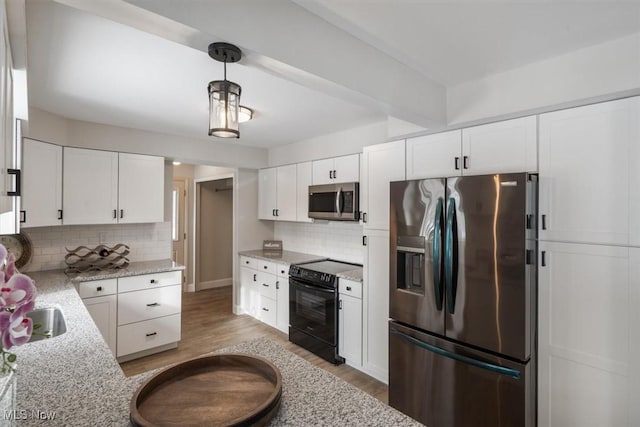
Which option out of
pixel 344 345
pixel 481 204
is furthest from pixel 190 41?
pixel 344 345

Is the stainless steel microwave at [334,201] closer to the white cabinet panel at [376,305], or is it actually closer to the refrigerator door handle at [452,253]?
the white cabinet panel at [376,305]

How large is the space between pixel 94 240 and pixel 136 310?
0.99m

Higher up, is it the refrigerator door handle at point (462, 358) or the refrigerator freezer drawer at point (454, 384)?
the refrigerator door handle at point (462, 358)

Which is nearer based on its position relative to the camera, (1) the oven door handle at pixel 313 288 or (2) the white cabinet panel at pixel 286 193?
(1) the oven door handle at pixel 313 288

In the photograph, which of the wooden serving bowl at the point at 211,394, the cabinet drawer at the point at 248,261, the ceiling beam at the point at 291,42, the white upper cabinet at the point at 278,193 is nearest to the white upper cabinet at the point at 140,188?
the cabinet drawer at the point at 248,261

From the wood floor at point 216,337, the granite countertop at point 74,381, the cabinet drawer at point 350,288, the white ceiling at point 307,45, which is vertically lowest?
the wood floor at point 216,337

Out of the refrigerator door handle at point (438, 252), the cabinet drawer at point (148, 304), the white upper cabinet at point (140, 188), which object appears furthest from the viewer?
the white upper cabinet at point (140, 188)

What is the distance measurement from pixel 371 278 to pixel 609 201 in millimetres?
1726

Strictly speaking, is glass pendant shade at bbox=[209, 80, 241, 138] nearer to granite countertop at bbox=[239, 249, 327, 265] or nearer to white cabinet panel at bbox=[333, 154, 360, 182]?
white cabinet panel at bbox=[333, 154, 360, 182]

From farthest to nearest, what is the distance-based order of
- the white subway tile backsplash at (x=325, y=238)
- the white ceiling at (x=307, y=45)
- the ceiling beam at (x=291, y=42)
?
the white subway tile backsplash at (x=325, y=238) → the white ceiling at (x=307, y=45) → the ceiling beam at (x=291, y=42)

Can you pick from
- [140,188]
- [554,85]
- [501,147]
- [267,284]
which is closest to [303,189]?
[267,284]

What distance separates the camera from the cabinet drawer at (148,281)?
3146 millimetres

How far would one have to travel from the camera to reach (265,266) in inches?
165

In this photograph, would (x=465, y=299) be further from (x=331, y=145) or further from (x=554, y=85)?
(x=331, y=145)
